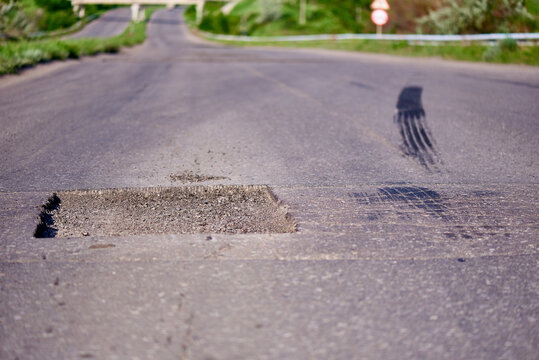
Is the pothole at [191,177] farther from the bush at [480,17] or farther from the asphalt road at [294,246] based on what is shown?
the bush at [480,17]

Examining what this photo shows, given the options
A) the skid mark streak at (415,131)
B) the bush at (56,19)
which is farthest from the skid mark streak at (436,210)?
the bush at (56,19)

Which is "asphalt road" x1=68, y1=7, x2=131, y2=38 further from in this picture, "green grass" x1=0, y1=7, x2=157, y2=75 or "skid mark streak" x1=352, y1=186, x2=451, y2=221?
"skid mark streak" x1=352, y1=186, x2=451, y2=221

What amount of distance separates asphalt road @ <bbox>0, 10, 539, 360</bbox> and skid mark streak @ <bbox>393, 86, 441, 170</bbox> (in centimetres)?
3

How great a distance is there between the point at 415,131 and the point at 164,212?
3.69 m

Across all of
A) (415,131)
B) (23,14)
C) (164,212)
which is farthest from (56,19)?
(164,212)

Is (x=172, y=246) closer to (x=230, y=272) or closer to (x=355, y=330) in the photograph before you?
(x=230, y=272)

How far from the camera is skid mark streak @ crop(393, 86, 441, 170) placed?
5000mm

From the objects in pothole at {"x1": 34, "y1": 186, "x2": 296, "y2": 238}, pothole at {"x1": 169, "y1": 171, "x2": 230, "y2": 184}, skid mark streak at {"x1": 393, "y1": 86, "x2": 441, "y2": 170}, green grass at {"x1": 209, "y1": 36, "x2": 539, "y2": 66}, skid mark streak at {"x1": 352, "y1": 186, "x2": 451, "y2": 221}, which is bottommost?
pothole at {"x1": 34, "y1": 186, "x2": 296, "y2": 238}

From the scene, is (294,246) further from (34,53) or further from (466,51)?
(466,51)

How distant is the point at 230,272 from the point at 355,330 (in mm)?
764

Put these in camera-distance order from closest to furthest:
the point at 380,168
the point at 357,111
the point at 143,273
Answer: the point at 143,273
the point at 380,168
the point at 357,111

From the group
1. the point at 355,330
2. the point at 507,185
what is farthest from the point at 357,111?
the point at 355,330

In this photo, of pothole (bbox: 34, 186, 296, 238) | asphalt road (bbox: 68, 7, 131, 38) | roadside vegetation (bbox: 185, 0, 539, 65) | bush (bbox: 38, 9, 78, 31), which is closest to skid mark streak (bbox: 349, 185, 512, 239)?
pothole (bbox: 34, 186, 296, 238)

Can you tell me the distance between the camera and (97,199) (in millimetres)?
3859
